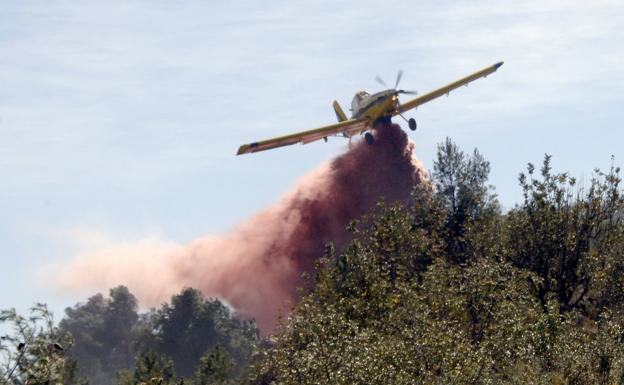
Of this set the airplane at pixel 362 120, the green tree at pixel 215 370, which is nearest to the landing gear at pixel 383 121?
the airplane at pixel 362 120

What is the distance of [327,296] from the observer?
6172 cm

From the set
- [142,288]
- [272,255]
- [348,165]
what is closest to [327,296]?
[348,165]

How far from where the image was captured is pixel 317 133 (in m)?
81.9

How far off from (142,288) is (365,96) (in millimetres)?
55837

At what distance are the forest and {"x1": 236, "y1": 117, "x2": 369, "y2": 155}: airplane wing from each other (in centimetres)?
588

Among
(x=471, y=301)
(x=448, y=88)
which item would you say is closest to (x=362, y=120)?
(x=448, y=88)

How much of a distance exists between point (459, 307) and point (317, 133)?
3258cm

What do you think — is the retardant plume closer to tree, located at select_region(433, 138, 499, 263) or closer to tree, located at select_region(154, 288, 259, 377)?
tree, located at select_region(433, 138, 499, 263)

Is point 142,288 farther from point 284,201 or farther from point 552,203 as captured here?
point 552,203

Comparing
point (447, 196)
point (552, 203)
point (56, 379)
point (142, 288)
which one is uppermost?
point (142, 288)

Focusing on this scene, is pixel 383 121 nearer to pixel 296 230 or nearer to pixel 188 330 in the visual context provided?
pixel 296 230

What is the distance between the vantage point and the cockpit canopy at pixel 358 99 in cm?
7979

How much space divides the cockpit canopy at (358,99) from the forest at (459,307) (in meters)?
6.95

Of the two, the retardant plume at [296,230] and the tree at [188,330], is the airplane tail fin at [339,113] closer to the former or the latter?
the retardant plume at [296,230]
